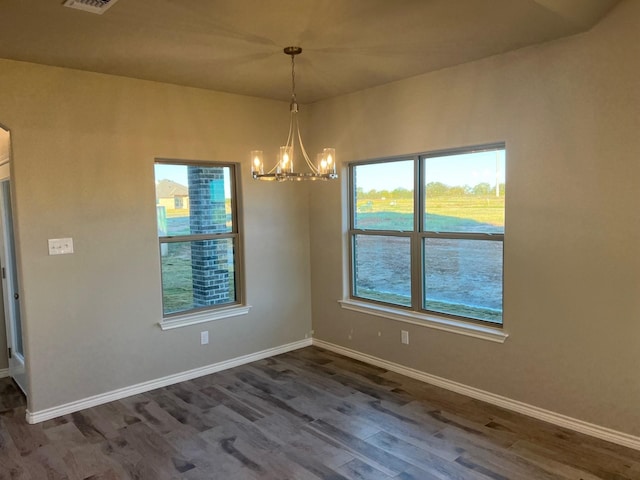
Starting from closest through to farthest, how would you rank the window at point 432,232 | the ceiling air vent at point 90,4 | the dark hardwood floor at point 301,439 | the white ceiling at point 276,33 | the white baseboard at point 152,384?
1. the ceiling air vent at point 90,4
2. the white ceiling at point 276,33
3. the dark hardwood floor at point 301,439
4. the white baseboard at point 152,384
5. the window at point 432,232

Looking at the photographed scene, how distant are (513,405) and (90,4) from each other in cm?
377

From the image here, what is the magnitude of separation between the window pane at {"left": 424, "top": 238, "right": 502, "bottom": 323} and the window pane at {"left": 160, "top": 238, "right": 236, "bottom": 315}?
196 cm

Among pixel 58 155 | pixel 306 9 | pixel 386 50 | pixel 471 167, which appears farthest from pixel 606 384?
pixel 58 155

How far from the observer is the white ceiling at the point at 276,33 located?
249 centimetres

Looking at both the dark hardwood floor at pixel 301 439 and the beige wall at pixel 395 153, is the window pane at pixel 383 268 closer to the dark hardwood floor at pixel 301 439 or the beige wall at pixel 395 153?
the beige wall at pixel 395 153

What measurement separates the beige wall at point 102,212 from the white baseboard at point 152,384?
5 cm

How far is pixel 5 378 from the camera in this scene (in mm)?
4438

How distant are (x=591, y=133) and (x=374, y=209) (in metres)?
2.05

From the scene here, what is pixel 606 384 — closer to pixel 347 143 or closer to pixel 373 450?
pixel 373 450

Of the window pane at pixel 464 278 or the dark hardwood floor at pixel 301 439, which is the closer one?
the dark hardwood floor at pixel 301 439

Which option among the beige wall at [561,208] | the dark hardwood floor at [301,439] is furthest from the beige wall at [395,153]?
the dark hardwood floor at [301,439]

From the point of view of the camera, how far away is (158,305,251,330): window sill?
418cm

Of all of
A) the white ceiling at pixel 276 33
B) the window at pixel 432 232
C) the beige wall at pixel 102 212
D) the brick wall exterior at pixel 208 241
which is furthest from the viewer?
the brick wall exterior at pixel 208 241

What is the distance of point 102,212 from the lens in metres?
3.74
